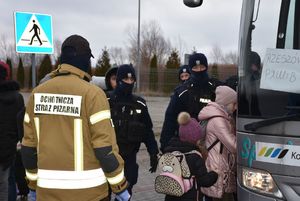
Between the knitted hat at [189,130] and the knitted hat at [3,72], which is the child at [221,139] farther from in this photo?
the knitted hat at [3,72]

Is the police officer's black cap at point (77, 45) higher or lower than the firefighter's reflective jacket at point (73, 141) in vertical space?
higher

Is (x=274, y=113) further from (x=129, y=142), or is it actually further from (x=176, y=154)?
(x=129, y=142)

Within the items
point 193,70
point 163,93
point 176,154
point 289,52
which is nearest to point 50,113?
point 176,154

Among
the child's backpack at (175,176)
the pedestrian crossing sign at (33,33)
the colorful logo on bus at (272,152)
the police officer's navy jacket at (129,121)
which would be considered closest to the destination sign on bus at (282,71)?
the colorful logo on bus at (272,152)

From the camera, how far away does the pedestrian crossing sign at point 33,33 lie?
24.4 feet

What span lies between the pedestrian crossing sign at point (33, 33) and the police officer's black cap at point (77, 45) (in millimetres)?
4088

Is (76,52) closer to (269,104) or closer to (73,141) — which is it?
(73,141)

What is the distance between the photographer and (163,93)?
1597 inches

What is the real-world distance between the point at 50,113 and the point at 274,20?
1.93 meters

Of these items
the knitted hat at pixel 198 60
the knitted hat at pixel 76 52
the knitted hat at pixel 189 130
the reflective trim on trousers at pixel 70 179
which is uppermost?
the knitted hat at pixel 76 52

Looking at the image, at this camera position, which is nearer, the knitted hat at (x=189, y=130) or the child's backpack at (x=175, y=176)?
the child's backpack at (x=175, y=176)

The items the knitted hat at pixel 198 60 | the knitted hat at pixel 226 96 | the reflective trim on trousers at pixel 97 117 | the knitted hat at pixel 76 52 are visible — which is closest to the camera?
the reflective trim on trousers at pixel 97 117

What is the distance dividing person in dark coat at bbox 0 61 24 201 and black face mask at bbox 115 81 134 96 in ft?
3.64

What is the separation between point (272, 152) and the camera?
143 inches
